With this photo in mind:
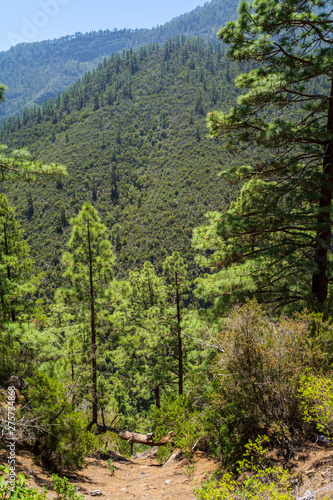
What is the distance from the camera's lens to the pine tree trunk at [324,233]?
19.4 feet

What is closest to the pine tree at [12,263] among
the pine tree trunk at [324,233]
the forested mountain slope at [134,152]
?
the pine tree trunk at [324,233]

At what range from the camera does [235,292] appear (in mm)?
6516

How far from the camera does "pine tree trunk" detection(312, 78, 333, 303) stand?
19.4 ft

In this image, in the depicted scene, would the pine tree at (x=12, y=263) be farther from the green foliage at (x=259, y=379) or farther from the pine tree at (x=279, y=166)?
the green foliage at (x=259, y=379)

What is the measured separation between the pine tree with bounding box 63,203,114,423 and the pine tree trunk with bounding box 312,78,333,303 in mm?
6444

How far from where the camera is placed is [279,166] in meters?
6.57

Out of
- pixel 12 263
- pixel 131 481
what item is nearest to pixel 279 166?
pixel 131 481

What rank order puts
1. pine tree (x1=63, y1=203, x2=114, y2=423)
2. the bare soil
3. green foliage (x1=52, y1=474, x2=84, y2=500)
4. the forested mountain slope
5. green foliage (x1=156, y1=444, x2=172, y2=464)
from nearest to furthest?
the bare soil < green foliage (x1=52, y1=474, x2=84, y2=500) < green foliage (x1=156, y1=444, x2=172, y2=464) < pine tree (x1=63, y1=203, x2=114, y2=423) < the forested mountain slope

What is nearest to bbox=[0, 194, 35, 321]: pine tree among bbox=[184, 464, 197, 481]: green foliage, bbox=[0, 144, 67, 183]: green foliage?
bbox=[0, 144, 67, 183]: green foliage

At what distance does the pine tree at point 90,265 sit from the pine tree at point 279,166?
4235 millimetres

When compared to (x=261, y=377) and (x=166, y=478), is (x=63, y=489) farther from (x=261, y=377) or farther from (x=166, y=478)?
(x=261, y=377)

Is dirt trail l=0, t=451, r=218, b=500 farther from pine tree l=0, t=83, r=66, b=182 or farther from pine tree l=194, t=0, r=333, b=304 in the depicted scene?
pine tree l=0, t=83, r=66, b=182

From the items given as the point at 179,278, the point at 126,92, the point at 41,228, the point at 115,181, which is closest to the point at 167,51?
the point at 126,92

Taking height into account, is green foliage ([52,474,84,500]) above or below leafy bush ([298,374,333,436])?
below
